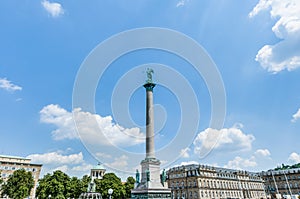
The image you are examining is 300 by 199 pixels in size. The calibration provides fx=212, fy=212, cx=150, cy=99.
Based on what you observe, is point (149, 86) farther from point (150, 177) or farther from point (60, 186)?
point (60, 186)

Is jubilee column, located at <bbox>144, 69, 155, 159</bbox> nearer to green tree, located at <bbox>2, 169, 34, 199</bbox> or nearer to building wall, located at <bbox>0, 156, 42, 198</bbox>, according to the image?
green tree, located at <bbox>2, 169, 34, 199</bbox>

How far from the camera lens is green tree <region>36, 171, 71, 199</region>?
2285 inches

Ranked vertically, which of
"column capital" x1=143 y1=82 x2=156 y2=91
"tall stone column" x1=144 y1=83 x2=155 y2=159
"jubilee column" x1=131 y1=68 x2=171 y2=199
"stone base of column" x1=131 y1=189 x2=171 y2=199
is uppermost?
"column capital" x1=143 y1=82 x2=156 y2=91

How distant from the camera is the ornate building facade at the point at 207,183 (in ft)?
238

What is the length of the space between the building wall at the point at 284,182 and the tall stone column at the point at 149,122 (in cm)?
7366

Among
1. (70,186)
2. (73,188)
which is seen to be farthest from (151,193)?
(73,188)

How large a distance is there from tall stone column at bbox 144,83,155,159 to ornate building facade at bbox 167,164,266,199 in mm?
48133

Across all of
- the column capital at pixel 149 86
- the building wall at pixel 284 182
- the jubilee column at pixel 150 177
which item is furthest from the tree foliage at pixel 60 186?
the building wall at pixel 284 182

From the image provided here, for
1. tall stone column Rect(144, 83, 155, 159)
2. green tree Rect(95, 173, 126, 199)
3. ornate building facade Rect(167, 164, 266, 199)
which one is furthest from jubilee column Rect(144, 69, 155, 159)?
ornate building facade Rect(167, 164, 266, 199)

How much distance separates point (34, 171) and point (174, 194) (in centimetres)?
5222

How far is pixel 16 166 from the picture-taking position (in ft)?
242

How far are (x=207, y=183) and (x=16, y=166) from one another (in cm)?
6691

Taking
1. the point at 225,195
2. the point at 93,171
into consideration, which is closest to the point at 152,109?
the point at 225,195

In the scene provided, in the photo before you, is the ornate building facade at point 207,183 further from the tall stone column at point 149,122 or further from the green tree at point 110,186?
the tall stone column at point 149,122
